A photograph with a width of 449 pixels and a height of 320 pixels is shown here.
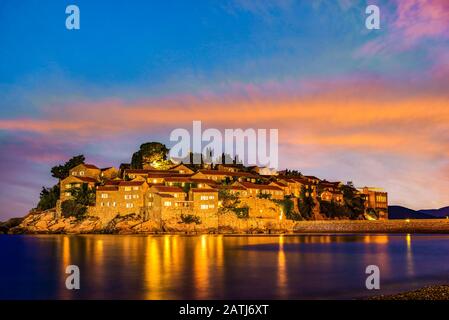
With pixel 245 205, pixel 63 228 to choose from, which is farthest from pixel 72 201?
pixel 245 205

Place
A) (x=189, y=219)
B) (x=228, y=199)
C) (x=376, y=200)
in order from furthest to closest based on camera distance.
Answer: (x=376, y=200) < (x=228, y=199) < (x=189, y=219)

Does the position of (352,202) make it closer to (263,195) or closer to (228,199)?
(263,195)

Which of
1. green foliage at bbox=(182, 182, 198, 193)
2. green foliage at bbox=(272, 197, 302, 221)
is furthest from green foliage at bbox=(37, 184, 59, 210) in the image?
green foliage at bbox=(272, 197, 302, 221)

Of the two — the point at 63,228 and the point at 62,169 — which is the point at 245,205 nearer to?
the point at 63,228

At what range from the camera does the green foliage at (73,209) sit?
8675cm

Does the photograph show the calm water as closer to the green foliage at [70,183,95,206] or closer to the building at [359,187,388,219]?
the green foliage at [70,183,95,206]

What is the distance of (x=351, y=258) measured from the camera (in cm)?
4234

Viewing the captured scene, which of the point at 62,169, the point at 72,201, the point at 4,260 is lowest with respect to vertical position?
the point at 4,260

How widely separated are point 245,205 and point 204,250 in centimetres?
3577

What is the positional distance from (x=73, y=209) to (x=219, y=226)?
26807 mm

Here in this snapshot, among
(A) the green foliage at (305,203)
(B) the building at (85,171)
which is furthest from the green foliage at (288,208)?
(B) the building at (85,171)

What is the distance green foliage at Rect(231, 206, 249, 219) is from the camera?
8469cm

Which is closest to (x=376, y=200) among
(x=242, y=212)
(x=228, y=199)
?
(x=242, y=212)

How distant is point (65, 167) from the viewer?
99875 millimetres
